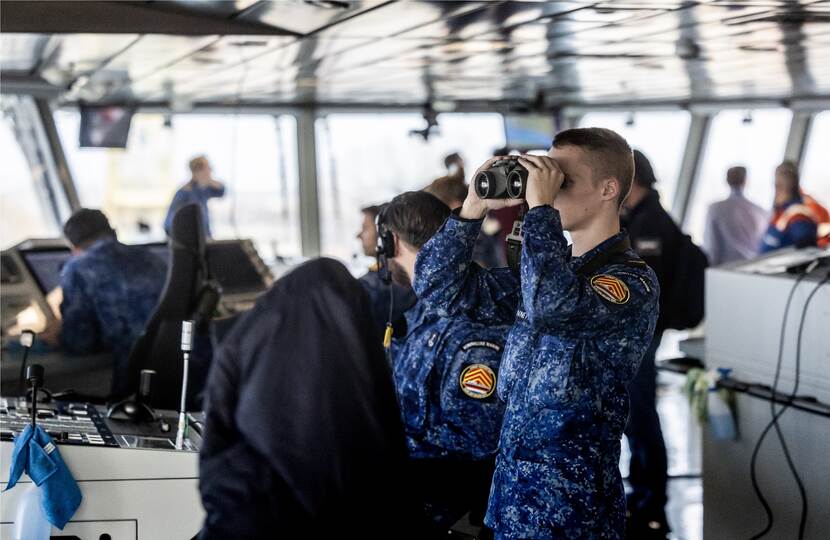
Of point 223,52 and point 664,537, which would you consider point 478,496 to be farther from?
point 223,52

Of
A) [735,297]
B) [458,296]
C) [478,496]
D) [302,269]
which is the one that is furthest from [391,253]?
[735,297]

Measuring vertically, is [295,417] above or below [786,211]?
above

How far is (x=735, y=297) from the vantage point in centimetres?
368

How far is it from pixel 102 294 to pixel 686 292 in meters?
2.51

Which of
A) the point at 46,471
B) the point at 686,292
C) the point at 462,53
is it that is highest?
the point at 462,53

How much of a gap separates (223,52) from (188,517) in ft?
12.4

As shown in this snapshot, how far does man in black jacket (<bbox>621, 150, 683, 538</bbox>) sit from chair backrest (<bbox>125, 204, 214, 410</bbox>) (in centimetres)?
187

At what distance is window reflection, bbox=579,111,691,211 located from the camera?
11383 mm

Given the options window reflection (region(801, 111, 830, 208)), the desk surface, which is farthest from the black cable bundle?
window reflection (region(801, 111, 830, 208))

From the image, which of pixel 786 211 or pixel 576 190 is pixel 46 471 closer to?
pixel 576 190

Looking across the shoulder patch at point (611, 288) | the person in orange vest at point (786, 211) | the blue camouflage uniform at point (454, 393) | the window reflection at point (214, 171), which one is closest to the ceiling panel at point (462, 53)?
the window reflection at point (214, 171)

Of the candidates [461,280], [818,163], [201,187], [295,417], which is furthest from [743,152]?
[295,417]

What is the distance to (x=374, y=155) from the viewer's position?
11109 millimetres

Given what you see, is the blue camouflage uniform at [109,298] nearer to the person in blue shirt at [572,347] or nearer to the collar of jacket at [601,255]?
the person in blue shirt at [572,347]
